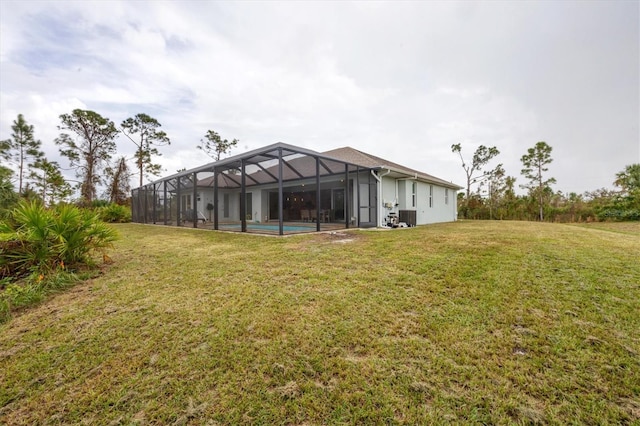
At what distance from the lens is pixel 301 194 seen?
48.5 ft

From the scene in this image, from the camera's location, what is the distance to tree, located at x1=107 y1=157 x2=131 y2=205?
21.9m

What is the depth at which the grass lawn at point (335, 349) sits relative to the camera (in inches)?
59.7

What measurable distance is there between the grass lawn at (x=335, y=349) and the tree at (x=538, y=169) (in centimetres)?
2003

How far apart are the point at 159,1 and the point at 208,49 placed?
242cm

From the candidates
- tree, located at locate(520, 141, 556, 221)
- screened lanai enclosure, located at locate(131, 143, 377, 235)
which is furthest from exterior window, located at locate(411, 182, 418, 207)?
tree, located at locate(520, 141, 556, 221)

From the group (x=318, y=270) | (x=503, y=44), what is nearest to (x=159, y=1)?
(x=318, y=270)

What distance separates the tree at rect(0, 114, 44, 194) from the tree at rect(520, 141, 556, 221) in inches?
1505

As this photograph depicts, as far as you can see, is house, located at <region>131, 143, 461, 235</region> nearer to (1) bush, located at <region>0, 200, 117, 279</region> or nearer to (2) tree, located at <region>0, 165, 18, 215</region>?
(1) bush, located at <region>0, 200, 117, 279</region>

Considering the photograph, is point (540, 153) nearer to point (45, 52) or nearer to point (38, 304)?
point (38, 304)

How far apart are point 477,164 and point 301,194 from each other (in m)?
19.1

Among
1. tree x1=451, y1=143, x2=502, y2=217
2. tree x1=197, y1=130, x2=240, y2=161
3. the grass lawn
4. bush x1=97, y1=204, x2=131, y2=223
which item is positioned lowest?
the grass lawn

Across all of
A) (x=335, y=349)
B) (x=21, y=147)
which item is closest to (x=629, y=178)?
(x=335, y=349)

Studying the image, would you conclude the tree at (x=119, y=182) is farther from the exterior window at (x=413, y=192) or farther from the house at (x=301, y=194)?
the exterior window at (x=413, y=192)

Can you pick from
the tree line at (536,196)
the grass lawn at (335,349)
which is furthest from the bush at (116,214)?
the tree line at (536,196)
